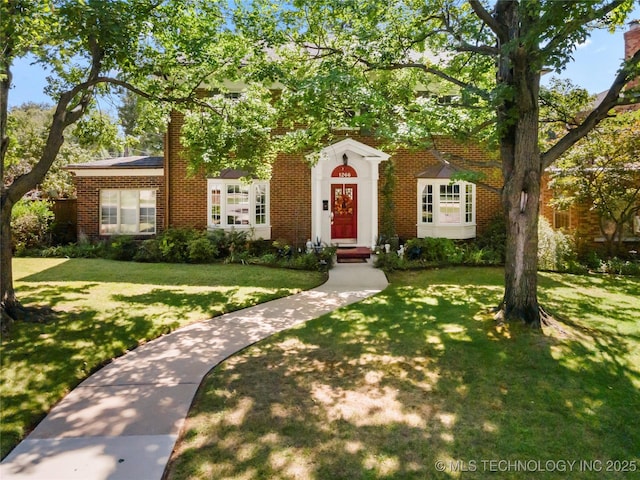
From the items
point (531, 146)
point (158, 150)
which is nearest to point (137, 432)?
point (531, 146)

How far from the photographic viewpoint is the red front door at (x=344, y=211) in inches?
622

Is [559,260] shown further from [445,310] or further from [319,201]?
[319,201]

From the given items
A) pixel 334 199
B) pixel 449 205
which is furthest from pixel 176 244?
pixel 449 205

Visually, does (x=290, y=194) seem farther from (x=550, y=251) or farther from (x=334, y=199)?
(x=550, y=251)

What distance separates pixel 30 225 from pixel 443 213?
52.6 ft

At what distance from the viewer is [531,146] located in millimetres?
6793

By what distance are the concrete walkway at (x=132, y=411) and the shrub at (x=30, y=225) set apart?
1265 cm

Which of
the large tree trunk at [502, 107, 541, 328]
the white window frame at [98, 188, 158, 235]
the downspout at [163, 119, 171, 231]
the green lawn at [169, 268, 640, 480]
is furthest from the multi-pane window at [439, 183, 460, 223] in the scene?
the white window frame at [98, 188, 158, 235]

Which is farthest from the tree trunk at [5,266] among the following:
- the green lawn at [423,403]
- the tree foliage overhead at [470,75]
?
the tree foliage overhead at [470,75]

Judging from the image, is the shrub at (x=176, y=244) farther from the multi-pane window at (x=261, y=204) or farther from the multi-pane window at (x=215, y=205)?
the multi-pane window at (x=261, y=204)

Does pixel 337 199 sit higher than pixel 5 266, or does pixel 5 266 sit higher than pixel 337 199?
pixel 337 199

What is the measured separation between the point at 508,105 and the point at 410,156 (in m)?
9.07

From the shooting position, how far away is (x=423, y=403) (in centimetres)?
448

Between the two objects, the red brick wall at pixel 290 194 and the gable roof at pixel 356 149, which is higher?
the gable roof at pixel 356 149
